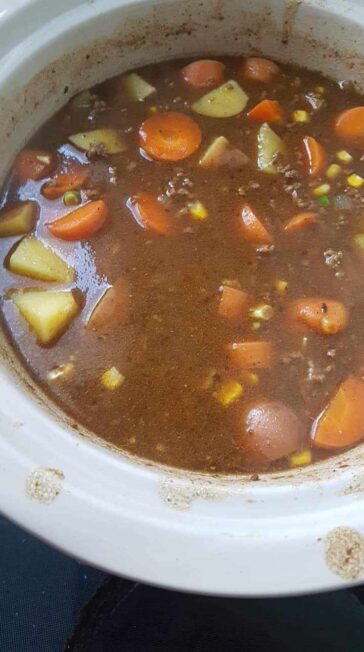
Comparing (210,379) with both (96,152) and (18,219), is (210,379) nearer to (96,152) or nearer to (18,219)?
(18,219)

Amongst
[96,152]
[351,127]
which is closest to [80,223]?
[96,152]

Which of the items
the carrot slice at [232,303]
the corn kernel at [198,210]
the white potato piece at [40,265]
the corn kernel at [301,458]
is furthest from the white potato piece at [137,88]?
the corn kernel at [301,458]

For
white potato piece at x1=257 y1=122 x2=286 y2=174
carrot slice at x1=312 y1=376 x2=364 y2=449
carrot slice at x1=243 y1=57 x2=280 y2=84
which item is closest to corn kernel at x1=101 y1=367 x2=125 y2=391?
carrot slice at x1=312 y1=376 x2=364 y2=449

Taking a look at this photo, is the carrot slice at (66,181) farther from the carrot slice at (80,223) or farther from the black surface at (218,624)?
the black surface at (218,624)

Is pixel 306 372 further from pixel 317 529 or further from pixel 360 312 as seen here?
pixel 317 529

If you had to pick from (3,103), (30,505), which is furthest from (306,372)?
(3,103)

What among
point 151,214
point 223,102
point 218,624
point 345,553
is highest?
point 223,102
